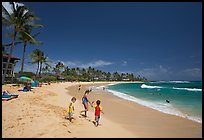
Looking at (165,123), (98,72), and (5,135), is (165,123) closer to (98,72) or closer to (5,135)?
(5,135)

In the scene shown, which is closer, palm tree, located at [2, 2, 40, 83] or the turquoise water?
the turquoise water

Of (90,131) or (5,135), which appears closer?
(5,135)

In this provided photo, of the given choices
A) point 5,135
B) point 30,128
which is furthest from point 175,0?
point 5,135

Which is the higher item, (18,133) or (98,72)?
(98,72)

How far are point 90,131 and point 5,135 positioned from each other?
9.09 feet

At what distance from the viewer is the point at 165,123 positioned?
748 centimetres

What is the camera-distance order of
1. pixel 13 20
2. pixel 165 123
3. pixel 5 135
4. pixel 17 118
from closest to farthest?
pixel 5 135 < pixel 17 118 < pixel 165 123 < pixel 13 20

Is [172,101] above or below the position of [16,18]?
below

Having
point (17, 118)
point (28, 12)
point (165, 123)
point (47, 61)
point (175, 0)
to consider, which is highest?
point (28, 12)

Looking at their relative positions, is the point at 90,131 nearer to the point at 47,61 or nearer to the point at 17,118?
the point at 17,118

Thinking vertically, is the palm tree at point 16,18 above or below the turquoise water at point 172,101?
above

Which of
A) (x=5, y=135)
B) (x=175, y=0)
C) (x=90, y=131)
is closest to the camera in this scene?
(x=5, y=135)

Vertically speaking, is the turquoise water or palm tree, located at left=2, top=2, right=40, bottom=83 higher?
palm tree, located at left=2, top=2, right=40, bottom=83

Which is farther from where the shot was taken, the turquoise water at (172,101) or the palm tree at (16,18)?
the palm tree at (16,18)
